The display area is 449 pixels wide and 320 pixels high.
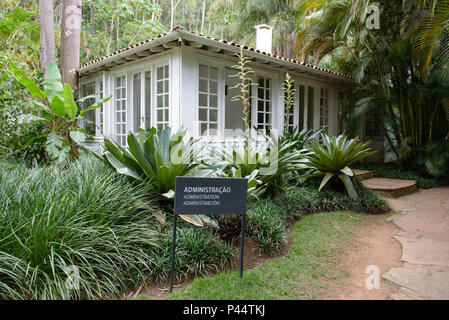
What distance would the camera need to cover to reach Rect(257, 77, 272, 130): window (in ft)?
27.3

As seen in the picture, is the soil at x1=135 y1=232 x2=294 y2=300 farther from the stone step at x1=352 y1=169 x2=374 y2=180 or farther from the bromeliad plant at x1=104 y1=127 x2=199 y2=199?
the stone step at x1=352 y1=169 x2=374 y2=180

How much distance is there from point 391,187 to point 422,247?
3.60 meters

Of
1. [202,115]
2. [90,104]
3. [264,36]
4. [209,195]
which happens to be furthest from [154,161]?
[90,104]

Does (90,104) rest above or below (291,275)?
above

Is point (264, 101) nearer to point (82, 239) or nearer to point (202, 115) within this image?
point (202, 115)

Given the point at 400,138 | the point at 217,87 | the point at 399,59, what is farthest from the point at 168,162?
the point at 400,138

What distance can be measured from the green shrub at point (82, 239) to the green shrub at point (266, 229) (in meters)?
0.65

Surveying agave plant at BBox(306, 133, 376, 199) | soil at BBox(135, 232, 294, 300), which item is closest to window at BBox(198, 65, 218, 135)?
agave plant at BBox(306, 133, 376, 199)

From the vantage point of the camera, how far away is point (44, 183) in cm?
367

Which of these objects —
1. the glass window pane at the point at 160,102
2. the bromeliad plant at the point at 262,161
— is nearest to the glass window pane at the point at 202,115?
the glass window pane at the point at 160,102

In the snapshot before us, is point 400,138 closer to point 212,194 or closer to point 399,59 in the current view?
point 399,59

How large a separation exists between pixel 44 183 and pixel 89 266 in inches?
59.9

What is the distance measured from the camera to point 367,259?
3859 millimetres

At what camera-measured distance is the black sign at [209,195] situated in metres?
2.98
